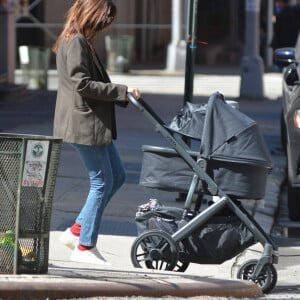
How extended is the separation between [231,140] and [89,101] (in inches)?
38.7

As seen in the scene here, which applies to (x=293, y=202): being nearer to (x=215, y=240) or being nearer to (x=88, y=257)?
(x=215, y=240)

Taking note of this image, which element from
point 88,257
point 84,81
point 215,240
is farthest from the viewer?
point 88,257

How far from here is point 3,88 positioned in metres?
17.7

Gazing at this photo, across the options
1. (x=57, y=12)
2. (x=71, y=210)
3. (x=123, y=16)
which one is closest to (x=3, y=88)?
(x=71, y=210)

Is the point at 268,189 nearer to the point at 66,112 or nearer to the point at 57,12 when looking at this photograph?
the point at 66,112

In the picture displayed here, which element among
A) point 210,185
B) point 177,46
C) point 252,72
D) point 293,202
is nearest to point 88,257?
point 210,185

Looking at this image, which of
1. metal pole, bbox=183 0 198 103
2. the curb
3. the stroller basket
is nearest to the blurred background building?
metal pole, bbox=183 0 198 103

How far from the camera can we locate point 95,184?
727 cm

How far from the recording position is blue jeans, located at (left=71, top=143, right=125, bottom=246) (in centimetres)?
721

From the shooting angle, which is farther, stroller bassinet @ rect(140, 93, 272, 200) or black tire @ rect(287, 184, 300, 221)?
black tire @ rect(287, 184, 300, 221)

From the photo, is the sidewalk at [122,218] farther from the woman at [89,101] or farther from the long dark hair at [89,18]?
the long dark hair at [89,18]

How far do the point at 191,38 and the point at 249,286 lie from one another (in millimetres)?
3606

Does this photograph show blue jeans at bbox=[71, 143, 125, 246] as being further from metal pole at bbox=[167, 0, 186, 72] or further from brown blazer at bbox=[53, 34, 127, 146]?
metal pole at bbox=[167, 0, 186, 72]

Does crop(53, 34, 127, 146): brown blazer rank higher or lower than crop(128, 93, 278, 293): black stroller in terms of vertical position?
higher
